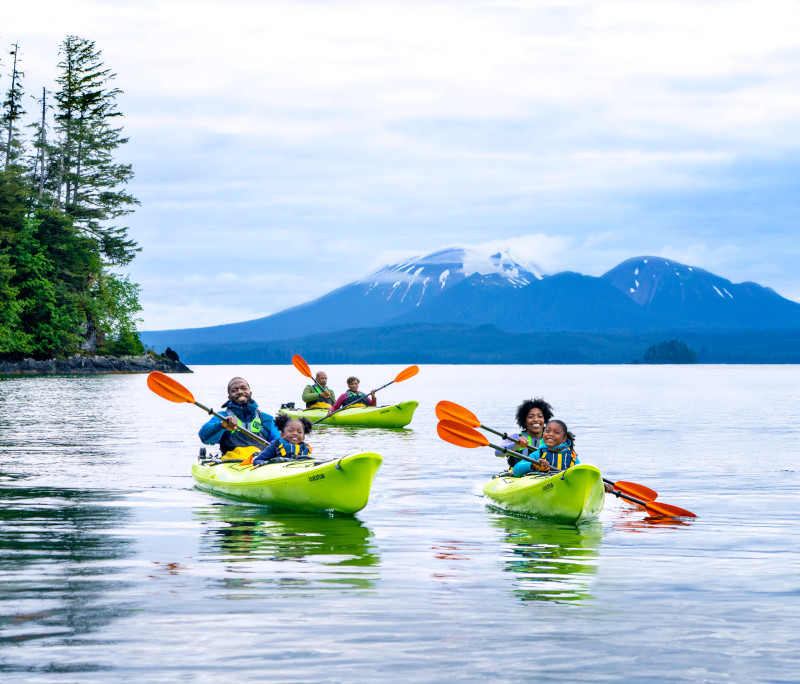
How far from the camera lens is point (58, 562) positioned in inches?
379

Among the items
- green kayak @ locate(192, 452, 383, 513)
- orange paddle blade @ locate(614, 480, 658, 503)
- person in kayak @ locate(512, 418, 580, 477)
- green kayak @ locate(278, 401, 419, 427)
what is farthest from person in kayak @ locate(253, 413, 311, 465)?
green kayak @ locate(278, 401, 419, 427)

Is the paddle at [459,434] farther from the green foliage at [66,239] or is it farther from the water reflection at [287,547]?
the green foliage at [66,239]

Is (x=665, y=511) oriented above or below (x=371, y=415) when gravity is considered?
below

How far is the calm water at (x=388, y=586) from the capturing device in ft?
20.7

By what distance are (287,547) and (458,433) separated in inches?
192

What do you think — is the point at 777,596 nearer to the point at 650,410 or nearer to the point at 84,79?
the point at 650,410

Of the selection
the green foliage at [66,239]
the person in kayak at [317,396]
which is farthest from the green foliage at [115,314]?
the person in kayak at [317,396]

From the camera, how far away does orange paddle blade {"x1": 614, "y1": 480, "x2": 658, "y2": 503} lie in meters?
14.0

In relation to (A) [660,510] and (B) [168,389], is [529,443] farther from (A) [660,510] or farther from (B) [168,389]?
(B) [168,389]

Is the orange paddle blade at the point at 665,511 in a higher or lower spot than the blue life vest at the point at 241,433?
lower

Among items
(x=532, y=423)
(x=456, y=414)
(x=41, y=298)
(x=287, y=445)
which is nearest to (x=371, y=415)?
(x=456, y=414)

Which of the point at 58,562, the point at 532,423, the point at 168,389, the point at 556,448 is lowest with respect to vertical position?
the point at 58,562

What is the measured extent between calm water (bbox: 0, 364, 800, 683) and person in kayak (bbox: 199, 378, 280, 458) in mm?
1026

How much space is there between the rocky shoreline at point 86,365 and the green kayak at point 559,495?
7080cm
